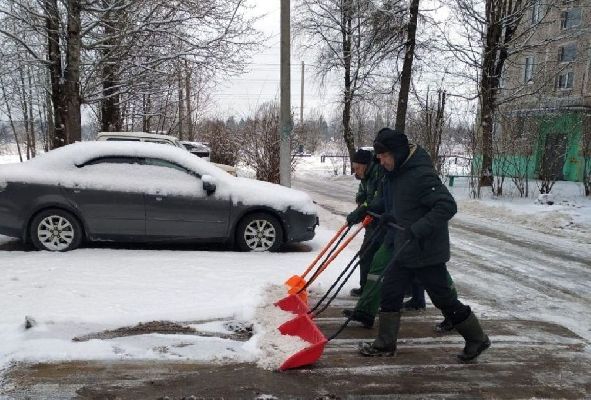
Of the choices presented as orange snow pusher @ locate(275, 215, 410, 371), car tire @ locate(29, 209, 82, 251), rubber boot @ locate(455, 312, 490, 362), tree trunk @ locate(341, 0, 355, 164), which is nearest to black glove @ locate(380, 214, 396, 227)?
orange snow pusher @ locate(275, 215, 410, 371)

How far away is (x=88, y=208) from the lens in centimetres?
676

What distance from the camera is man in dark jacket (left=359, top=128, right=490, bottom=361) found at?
11.6 feet

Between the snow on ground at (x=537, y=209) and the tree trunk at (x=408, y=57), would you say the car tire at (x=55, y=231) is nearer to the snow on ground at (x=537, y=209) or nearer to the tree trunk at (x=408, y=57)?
the snow on ground at (x=537, y=209)

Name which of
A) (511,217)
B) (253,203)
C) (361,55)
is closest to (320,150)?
(361,55)

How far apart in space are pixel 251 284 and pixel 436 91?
15.5 m

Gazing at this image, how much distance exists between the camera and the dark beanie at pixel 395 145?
144 inches

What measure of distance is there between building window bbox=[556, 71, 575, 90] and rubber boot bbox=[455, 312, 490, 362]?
26.4 m

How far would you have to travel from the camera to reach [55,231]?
6648 mm

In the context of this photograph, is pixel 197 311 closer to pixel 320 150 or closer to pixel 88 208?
pixel 88 208

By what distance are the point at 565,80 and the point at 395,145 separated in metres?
27.3

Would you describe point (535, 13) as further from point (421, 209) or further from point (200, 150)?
point (421, 209)

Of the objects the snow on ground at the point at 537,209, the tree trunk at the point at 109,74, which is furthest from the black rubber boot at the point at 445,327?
the tree trunk at the point at 109,74

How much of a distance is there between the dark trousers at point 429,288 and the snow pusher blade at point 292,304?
2.70 ft

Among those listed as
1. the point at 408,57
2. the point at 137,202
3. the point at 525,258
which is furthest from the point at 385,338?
the point at 408,57
